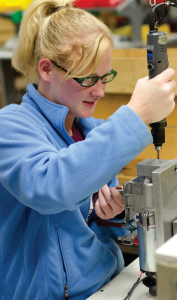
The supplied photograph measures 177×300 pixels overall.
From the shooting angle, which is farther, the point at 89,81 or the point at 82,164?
the point at 89,81

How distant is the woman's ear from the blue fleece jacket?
6 centimetres

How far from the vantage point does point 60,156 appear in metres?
0.83

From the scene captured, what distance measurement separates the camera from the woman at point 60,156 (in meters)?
0.81

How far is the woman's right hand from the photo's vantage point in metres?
0.81

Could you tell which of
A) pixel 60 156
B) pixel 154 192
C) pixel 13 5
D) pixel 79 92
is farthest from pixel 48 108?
pixel 13 5

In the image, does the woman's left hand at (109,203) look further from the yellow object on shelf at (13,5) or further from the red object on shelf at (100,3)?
the yellow object on shelf at (13,5)

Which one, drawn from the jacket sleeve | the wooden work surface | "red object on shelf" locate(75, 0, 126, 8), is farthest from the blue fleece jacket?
"red object on shelf" locate(75, 0, 126, 8)

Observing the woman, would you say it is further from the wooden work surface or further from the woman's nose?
the wooden work surface

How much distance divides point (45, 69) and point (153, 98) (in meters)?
0.43

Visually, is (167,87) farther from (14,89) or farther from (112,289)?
Answer: (14,89)

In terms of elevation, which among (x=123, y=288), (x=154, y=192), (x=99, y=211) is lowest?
(x=123, y=288)

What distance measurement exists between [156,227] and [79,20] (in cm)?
64

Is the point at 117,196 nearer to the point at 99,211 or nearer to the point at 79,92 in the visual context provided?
the point at 99,211

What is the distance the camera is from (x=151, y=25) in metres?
0.86
